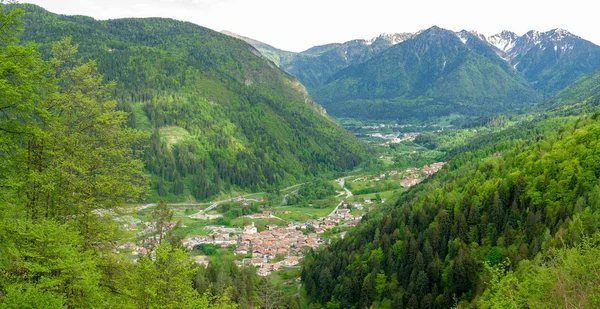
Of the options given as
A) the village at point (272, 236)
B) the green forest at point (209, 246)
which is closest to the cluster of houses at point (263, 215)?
the village at point (272, 236)

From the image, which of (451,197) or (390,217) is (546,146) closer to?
(451,197)

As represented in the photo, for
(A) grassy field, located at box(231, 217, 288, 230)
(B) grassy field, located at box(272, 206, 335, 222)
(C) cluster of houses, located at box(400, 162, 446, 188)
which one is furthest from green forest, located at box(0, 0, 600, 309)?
(C) cluster of houses, located at box(400, 162, 446, 188)

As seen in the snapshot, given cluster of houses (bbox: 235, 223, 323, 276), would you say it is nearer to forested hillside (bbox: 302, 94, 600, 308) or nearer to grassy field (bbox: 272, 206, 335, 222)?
grassy field (bbox: 272, 206, 335, 222)

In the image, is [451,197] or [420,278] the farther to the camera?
[451,197]

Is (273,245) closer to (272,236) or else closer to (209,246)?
(272,236)

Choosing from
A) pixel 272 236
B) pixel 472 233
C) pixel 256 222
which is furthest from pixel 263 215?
pixel 472 233

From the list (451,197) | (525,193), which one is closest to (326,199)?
(451,197)

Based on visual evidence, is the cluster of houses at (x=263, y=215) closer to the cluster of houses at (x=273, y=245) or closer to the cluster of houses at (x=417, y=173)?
the cluster of houses at (x=273, y=245)

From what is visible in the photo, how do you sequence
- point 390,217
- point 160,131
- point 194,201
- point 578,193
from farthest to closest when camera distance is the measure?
point 160,131
point 194,201
point 390,217
point 578,193
